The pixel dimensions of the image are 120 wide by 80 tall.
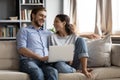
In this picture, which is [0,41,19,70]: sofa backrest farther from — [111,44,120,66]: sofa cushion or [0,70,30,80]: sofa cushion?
[111,44,120,66]: sofa cushion

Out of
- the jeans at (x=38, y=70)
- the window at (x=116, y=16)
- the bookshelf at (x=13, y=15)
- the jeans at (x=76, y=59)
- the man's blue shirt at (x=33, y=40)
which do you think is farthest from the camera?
the bookshelf at (x=13, y=15)

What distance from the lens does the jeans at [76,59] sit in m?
2.78

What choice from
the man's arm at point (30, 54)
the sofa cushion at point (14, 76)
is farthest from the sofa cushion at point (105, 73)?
the sofa cushion at point (14, 76)

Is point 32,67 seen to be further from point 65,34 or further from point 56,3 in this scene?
point 56,3

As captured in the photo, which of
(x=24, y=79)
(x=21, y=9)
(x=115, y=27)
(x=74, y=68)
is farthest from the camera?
(x=21, y=9)

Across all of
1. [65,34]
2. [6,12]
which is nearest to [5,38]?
[6,12]

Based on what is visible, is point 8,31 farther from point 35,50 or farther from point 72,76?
point 72,76

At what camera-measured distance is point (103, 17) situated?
5137 millimetres

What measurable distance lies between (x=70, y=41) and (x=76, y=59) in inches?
8.6

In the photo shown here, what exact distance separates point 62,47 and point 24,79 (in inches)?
20.2

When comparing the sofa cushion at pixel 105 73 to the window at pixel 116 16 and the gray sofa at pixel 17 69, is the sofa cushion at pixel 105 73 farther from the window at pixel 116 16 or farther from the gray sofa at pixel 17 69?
the window at pixel 116 16

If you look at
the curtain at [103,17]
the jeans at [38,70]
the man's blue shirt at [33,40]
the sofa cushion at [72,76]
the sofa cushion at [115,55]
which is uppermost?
the curtain at [103,17]

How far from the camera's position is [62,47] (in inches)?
106

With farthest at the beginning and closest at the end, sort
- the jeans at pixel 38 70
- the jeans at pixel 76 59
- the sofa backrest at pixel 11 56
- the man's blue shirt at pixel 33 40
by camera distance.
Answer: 1. the sofa backrest at pixel 11 56
2. the man's blue shirt at pixel 33 40
3. the jeans at pixel 76 59
4. the jeans at pixel 38 70
